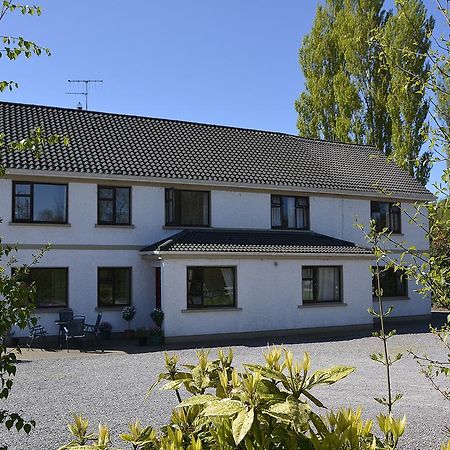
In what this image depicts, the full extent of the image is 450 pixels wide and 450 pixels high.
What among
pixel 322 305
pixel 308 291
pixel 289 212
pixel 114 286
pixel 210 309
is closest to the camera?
pixel 210 309

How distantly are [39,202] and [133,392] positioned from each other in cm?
1049

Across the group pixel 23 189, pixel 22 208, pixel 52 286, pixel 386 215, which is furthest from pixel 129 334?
pixel 386 215

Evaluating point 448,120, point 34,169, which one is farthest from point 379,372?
point 34,169

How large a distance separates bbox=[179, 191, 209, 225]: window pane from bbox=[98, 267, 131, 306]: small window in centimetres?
309

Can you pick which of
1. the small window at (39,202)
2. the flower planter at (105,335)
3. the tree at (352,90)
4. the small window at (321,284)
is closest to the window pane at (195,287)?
the flower planter at (105,335)

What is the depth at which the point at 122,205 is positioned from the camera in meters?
21.6

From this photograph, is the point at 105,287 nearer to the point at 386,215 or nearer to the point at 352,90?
the point at 386,215

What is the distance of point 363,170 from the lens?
1134 inches

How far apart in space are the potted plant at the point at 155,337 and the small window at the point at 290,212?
726 cm

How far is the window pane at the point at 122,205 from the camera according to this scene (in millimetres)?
21484

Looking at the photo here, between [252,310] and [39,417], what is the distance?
1236cm

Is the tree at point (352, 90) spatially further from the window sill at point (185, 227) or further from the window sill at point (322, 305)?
the window sill at point (185, 227)

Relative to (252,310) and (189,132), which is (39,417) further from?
(189,132)

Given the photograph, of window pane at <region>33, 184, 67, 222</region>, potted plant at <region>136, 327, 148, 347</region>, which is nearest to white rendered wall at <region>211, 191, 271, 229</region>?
potted plant at <region>136, 327, 148, 347</region>
